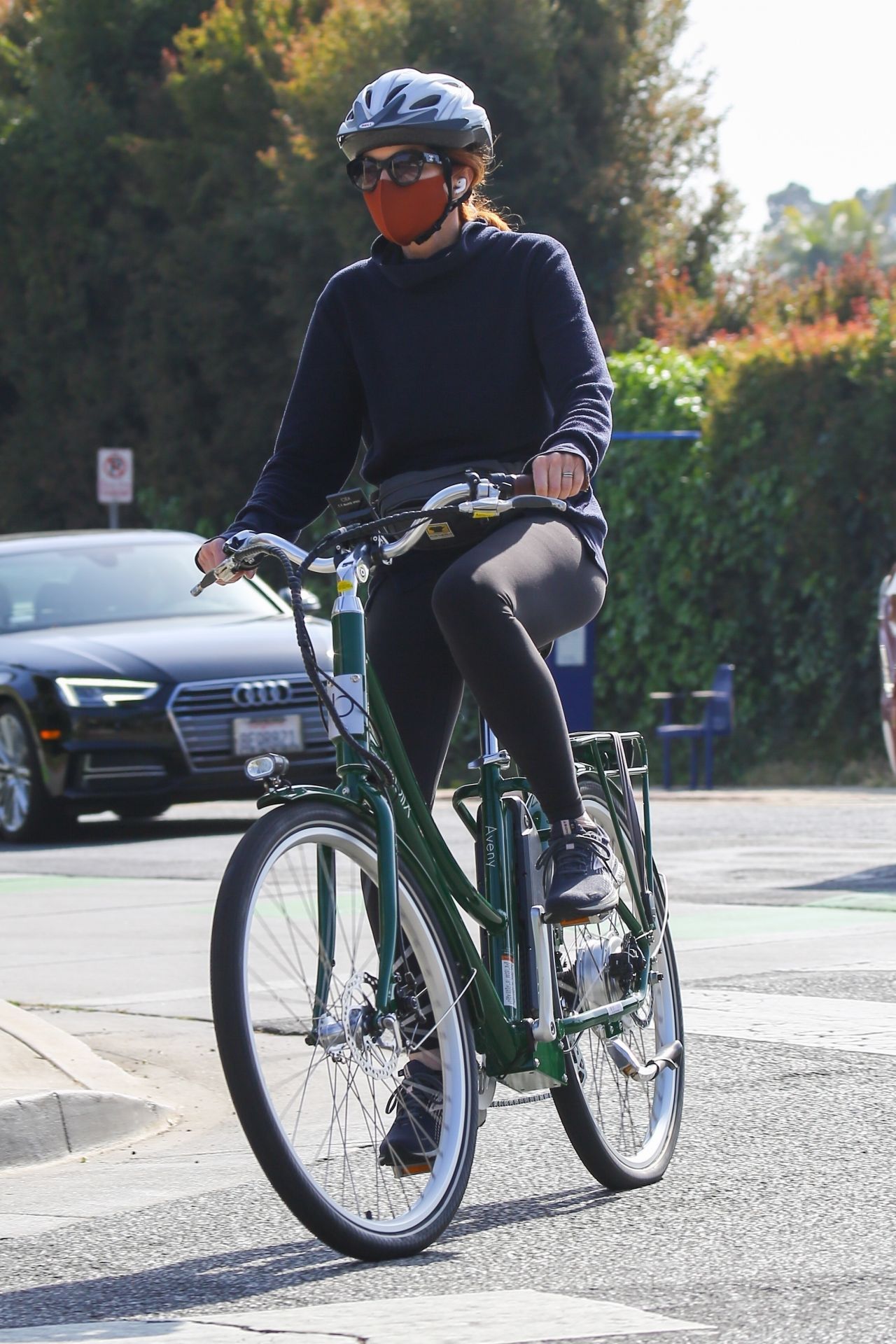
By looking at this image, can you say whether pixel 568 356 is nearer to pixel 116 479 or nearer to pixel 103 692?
pixel 103 692

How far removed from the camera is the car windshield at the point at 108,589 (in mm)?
12727

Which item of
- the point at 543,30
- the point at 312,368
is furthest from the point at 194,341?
the point at 312,368

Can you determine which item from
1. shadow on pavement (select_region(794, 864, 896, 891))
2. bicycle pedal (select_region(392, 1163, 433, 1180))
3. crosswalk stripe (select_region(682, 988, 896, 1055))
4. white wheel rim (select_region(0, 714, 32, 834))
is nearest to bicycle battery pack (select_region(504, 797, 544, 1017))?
bicycle pedal (select_region(392, 1163, 433, 1180))

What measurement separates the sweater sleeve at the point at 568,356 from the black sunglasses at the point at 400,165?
0.28 meters

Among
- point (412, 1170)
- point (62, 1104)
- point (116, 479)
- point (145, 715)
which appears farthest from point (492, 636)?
point (116, 479)

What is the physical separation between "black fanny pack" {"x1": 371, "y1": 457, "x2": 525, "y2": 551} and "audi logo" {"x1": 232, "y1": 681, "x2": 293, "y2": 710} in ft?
24.9

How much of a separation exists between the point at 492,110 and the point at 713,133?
3.33m

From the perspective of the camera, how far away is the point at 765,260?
1169 inches

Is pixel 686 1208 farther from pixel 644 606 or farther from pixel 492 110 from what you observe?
pixel 492 110

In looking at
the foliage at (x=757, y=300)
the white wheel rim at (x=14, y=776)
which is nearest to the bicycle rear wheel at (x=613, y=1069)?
the white wheel rim at (x=14, y=776)

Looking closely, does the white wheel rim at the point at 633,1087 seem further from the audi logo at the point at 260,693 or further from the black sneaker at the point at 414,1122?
the audi logo at the point at 260,693

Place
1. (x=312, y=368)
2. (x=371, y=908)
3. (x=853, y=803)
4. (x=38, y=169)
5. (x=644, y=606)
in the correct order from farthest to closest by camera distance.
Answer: (x=38, y=169)
(x=644, y=606)
(x=853, y=803)
(x=312, y=368)
(x=371, y=908)

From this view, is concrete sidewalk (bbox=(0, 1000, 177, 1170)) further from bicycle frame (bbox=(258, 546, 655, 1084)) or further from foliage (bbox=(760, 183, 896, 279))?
foliage (bbox=(760, 183, 896, 279))

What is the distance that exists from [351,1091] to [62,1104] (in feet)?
4.46
